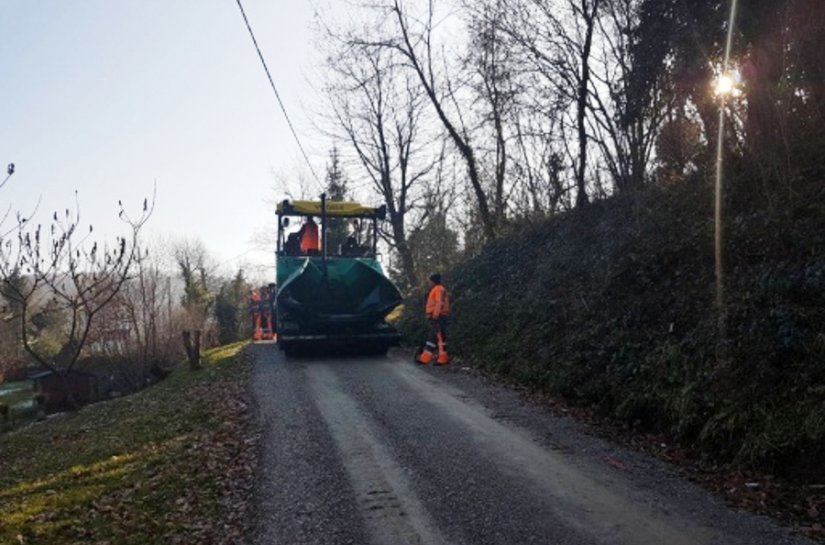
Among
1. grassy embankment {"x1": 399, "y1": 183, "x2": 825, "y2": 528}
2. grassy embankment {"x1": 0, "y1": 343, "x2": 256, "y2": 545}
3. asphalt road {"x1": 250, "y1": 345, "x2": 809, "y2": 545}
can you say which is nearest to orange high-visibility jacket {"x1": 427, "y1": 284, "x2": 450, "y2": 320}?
grassy embankment {"x1": 399, "y1": 183, "x2": 825, "y2": 528}

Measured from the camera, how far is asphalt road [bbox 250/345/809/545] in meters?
5.36

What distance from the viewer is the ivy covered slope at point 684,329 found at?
6.91m

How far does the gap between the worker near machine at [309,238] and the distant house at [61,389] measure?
36.0ft

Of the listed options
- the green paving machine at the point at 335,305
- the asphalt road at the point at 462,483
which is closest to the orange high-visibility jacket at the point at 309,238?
the green paving machine at the point at 335,305

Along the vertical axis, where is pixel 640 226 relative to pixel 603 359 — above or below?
above

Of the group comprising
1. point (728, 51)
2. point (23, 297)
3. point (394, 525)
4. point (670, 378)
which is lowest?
point (394, 525)

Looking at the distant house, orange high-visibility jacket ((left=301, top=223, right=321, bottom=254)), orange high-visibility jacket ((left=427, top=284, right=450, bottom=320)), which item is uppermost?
orange high-visibility jacket ((left=301, top=223, right=321, bottom=254))

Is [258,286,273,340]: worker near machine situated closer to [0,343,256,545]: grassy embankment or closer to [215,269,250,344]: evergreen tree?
[0,343,256,545]: grassy embankment

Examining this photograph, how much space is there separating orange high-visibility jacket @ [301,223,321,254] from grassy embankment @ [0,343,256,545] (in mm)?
5214

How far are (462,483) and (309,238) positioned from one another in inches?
453

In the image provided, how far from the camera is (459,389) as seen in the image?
11.4 metres

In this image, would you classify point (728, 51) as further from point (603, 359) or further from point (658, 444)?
point (658, 444)

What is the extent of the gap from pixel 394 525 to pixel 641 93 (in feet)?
38.3

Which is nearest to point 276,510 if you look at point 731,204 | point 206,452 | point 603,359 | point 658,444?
point 206,452
